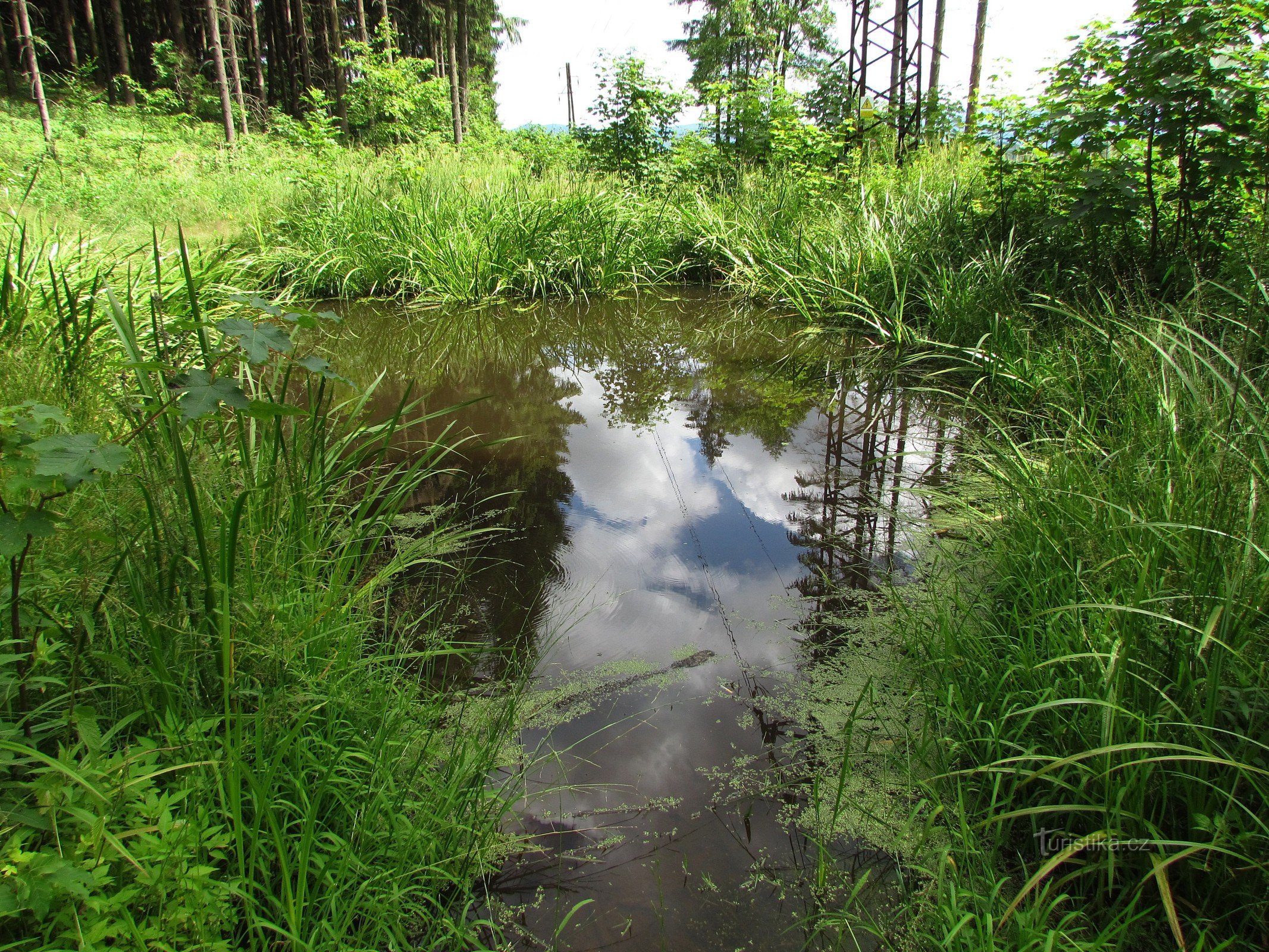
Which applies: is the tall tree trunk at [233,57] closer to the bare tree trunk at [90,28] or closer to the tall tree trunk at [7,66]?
the bare tree trunk at [90,28]

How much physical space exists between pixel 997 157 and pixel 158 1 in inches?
978

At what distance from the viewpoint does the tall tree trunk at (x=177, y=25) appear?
17953 millimetres

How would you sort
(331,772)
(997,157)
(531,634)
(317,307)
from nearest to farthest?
(331,772), (531,634), (997,157), (317,307)

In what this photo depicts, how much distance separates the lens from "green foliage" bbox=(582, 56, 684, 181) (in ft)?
31.7

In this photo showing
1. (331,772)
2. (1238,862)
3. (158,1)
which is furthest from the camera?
(158,1)

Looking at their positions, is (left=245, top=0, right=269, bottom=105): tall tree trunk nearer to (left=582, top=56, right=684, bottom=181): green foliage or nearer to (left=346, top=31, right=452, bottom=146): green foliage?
(left=346, top=31, right=452, bottom=146): green foliage

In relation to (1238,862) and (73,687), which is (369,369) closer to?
(73,687)

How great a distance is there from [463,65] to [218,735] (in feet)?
73.3

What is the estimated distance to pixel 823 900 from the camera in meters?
1.23

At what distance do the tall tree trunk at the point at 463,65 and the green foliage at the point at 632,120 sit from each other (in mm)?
9249

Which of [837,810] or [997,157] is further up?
[997,157]

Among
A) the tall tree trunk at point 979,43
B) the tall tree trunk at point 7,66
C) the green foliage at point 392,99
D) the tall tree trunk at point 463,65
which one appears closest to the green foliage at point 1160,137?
the green foliage at point 392,99

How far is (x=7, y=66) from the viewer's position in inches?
656

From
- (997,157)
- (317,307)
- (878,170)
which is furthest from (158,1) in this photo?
(997,157)
